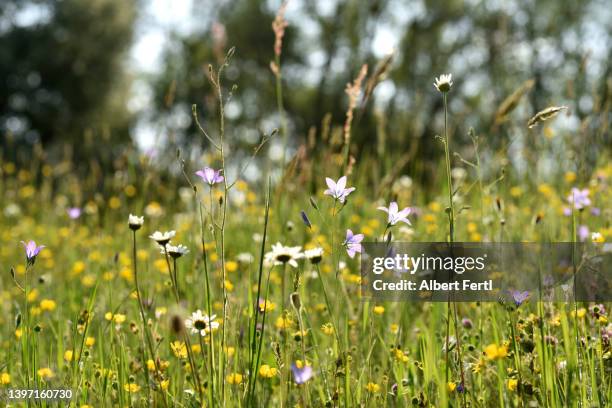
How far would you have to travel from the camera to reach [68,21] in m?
16.7

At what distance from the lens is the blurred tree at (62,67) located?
16.1 m

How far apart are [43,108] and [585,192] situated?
17.1 metres

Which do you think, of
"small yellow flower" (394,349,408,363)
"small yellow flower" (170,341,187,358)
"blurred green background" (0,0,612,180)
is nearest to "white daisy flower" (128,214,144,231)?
"small yellow flower" (170,341,187,358)

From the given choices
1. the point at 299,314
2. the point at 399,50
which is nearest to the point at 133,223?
the point at 299,314

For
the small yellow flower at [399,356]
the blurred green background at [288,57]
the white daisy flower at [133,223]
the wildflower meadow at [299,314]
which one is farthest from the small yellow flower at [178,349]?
the blurred green background at [288,57]

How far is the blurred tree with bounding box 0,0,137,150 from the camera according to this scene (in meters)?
16.1

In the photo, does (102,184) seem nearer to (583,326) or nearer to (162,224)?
(162,224)

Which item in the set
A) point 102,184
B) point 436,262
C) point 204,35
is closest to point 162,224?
point 102,184

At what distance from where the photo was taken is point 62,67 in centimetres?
1683

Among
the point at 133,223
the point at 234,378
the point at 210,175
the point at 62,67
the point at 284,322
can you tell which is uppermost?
the point at 62,67

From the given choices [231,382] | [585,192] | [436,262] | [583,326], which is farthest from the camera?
Answer: [585,192]

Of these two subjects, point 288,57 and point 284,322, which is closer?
point 284,322

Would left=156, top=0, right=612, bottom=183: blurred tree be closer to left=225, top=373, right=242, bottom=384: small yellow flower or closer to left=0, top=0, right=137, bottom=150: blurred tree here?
left=0, top=0, right=137, bottom=150: blurred tree

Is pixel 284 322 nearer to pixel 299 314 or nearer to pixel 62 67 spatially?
pixel 299 314
